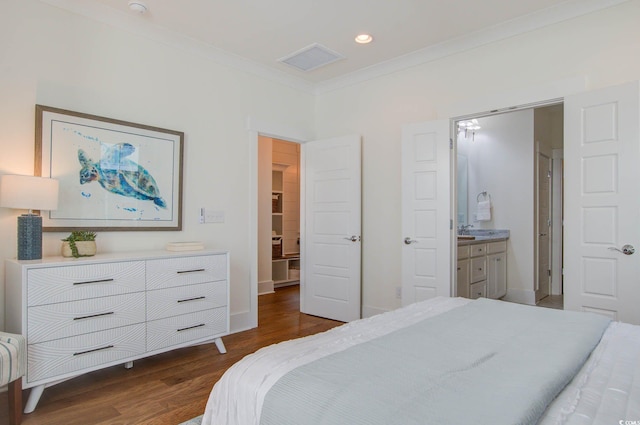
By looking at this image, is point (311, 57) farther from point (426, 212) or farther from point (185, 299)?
point (185, 299)

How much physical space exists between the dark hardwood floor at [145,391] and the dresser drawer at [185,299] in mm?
409

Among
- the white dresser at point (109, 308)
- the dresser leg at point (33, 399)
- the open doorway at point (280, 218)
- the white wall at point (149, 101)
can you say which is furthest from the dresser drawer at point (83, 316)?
the open doorway at point (280, 218)

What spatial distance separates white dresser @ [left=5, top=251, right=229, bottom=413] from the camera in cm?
219

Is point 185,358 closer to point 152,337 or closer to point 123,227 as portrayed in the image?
point 152,337

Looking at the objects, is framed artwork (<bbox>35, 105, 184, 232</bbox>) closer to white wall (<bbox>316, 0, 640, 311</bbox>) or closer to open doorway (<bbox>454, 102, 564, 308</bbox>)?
white wall (<bbox>316, 0, 640, 311</bbox>)

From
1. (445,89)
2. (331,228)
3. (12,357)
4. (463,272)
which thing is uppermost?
(445,89)

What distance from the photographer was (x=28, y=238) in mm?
2383

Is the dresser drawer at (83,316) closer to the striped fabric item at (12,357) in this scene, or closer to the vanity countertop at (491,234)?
the striped fabric item at (12,357)

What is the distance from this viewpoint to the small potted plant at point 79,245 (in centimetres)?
256

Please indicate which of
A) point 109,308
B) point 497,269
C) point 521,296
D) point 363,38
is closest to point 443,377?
point 109,308

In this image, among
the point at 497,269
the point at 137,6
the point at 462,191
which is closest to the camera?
the point at 137,6

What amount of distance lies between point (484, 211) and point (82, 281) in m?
4.87

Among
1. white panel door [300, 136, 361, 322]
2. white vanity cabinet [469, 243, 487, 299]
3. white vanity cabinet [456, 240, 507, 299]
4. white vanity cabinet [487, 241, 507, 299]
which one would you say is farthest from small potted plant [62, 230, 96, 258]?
white vanity cabinet [487, 241, 507, 299]

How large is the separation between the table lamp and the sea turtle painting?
382mm
